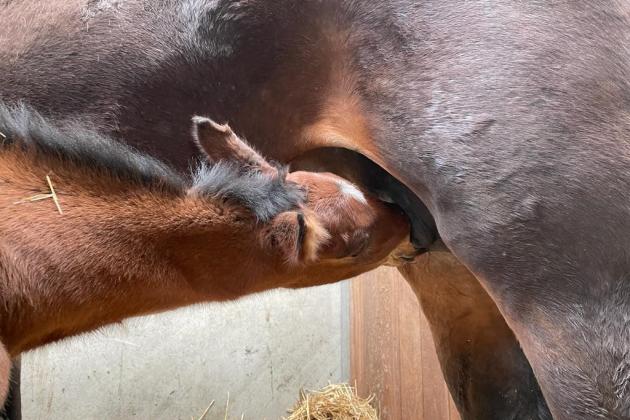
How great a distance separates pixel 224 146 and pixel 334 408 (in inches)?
66.6

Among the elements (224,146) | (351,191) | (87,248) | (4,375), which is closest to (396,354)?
(351,191)

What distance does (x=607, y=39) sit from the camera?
4.12 feet

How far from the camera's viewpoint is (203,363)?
3.44 m

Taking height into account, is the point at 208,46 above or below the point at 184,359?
above

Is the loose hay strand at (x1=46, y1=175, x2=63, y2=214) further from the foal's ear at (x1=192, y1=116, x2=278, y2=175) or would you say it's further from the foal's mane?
the foal's ear at (x1=192, y1=116, x2=278, y2=175)

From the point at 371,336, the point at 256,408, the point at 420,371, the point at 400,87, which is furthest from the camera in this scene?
the point at 256,408

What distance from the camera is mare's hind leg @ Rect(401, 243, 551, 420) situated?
1.98 metres

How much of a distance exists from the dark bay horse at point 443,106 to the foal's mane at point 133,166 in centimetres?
15

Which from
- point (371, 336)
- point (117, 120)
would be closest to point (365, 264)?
point (117, 120)

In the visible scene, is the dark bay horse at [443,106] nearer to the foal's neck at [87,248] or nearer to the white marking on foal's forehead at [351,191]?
the white marking on foal's forehead at [351,191]

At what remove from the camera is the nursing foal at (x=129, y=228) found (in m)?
1.31

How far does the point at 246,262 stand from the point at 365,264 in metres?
0.36

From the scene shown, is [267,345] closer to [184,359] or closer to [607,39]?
[184,359]

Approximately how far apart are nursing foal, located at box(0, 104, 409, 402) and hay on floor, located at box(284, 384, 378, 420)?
1335 millimetres
